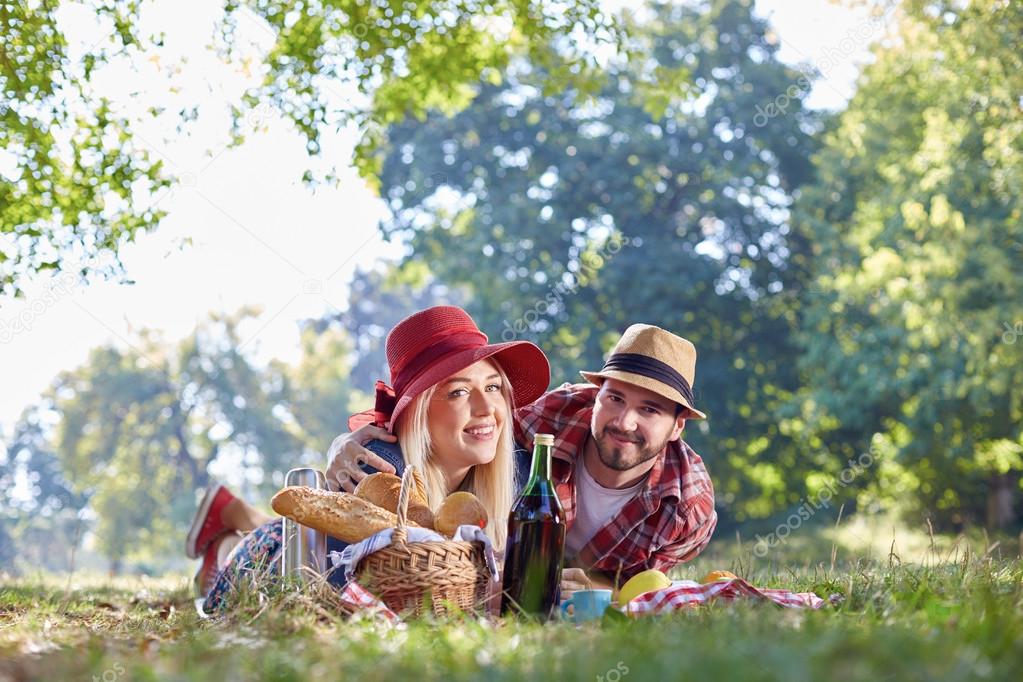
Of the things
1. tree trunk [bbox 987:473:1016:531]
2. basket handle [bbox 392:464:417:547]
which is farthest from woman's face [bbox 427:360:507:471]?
tree trunk [bbox 987:473:1016:531]

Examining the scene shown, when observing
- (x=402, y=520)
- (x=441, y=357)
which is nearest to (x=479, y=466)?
(x=441, y=357)

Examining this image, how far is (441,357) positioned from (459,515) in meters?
A: 1.14

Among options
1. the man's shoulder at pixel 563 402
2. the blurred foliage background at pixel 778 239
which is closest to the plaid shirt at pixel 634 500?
the man's shoulder at pixel 563 402

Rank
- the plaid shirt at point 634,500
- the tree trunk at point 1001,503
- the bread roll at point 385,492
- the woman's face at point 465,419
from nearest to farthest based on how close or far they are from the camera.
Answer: the bread roll at point 385,492 < the woman's face at point 465,419 < the plaid shirt at point 634,500 < the tree trunk at point 1001,503

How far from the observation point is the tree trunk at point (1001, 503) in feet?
63.2

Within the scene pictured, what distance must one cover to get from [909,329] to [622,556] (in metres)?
14.0

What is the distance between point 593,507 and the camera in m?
5.25

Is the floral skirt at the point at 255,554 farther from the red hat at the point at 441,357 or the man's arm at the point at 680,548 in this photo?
the man's arm at the point at 680,548

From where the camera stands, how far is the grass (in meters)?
2.16

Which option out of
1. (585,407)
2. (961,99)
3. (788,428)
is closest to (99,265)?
(585,407)

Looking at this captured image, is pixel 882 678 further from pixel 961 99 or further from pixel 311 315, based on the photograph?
pixel 311 315

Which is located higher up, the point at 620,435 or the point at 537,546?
the point at 620,435

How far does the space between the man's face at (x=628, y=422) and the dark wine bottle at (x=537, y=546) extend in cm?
127

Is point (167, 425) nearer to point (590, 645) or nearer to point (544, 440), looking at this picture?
point (544, 440)
